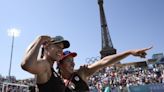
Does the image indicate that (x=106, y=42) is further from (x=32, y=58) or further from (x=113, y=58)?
(x=32, y=58)

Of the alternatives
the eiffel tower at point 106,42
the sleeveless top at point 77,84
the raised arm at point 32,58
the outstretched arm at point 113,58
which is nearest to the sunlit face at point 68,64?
the sleeveless top at point 77,84

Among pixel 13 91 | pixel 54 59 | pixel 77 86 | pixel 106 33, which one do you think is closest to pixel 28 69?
pixel 54 59

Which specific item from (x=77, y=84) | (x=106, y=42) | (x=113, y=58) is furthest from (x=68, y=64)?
(x=106, y=42)

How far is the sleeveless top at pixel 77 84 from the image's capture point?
15.3 ft

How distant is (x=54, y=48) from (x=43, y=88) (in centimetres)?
55

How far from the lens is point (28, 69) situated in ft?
9.72

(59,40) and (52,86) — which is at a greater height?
(59,40)

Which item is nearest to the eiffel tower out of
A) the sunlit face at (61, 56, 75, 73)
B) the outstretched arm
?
the sunlit face at (61, 56, 75, 73)

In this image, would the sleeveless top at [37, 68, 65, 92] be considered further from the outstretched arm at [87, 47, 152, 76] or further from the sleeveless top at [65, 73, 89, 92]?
the outstretched arm at [87, 47, 152, 76]

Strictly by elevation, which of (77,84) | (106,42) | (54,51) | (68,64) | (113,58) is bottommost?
(106,42)

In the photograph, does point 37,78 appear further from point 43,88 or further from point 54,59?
point 54,59

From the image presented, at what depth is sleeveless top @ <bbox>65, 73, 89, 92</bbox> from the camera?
4.68 metres

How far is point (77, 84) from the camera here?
475cm

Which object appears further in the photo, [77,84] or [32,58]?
[77,84]
